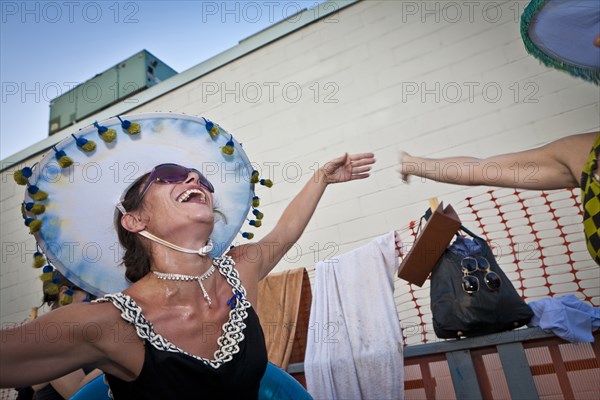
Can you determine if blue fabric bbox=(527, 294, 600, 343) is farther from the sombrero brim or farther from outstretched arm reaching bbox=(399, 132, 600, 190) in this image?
the sombrero brim

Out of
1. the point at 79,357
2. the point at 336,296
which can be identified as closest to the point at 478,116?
the point at 336,296

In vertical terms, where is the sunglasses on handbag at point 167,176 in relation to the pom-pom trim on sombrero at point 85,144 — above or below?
below

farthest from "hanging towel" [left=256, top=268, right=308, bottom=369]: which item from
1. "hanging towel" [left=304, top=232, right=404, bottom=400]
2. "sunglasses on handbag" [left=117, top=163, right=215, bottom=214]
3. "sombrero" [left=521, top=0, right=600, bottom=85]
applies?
"sombrero" [left=521, top=0, right=600, bottom=85]

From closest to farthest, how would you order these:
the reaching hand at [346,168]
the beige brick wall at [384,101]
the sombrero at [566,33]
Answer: the sombrero at [566,33], the reaching hand at [346,168], the beige brick wall at [384,101]

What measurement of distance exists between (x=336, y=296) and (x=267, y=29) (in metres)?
3.72

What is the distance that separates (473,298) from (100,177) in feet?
6.17

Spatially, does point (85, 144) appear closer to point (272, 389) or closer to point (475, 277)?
point (272, 389)

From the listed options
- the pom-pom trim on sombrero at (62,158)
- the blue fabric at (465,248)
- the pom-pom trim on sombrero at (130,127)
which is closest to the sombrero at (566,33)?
the blue fabric at (465,248)

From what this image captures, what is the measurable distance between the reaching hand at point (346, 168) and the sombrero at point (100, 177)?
Result: 0.50 metres

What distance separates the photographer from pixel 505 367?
7.34 ft

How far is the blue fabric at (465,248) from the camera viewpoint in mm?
2574

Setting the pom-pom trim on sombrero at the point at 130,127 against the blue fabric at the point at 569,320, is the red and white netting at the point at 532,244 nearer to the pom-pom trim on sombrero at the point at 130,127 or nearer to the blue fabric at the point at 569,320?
the blue fabric at the point at 569,320

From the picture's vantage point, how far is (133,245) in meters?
2.04

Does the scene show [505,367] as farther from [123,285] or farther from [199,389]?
[123,285]
